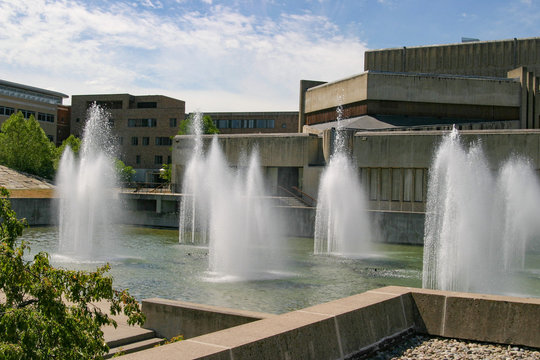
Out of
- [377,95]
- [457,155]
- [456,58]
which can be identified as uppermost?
[456,58]

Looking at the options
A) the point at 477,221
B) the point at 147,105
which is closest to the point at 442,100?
the point at 477,221

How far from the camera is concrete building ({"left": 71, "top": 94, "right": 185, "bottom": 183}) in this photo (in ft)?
276

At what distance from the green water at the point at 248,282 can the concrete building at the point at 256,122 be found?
53.3 metres

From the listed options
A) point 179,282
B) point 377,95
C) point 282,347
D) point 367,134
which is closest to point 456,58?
point 377,95

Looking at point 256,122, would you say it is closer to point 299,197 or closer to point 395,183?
point 299,197

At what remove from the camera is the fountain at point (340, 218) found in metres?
30.9

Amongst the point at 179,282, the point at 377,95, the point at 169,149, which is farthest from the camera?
the point at 169,149

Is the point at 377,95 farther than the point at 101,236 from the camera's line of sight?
Yes

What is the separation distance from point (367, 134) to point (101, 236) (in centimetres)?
1800

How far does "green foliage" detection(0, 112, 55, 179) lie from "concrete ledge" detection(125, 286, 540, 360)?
196ft

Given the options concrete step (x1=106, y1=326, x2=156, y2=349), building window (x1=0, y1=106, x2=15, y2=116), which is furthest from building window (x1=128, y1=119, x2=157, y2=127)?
concrete step (x1=106, y1=326, x2=156, y2=349)

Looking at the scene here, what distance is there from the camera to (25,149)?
62.1m

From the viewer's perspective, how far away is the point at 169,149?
83.4 m

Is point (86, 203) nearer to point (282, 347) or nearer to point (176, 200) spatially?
point (176, 200)
